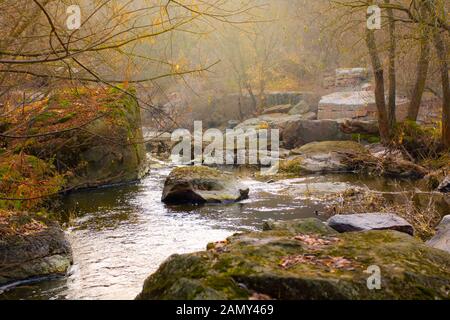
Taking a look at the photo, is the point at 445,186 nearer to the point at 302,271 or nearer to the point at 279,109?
the point at 302,271

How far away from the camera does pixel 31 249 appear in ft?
21.6

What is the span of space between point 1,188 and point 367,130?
13.8 metres

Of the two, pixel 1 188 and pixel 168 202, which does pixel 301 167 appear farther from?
pixel 1 188

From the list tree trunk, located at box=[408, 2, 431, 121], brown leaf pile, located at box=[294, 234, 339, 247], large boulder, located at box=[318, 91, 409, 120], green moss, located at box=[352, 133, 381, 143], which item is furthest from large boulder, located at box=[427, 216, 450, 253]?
large boulder, located at box=[318, 91, 409, 120]

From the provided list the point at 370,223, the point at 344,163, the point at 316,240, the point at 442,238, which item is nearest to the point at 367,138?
the point at 344,163

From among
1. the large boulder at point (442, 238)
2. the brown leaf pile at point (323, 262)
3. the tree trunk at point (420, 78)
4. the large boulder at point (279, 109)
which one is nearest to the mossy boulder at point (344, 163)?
the tree trunk at point (420, 78)

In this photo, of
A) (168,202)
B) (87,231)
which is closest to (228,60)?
(168,202)

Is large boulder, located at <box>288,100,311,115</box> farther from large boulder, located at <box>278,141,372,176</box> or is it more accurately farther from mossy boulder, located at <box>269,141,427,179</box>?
large boulder, located at <box>278,141,372,176</box>

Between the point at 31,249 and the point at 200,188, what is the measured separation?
5493mm

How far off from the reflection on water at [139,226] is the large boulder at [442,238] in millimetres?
3122

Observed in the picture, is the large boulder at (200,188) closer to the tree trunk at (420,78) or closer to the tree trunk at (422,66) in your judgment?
the tree trunk at (422,66)
